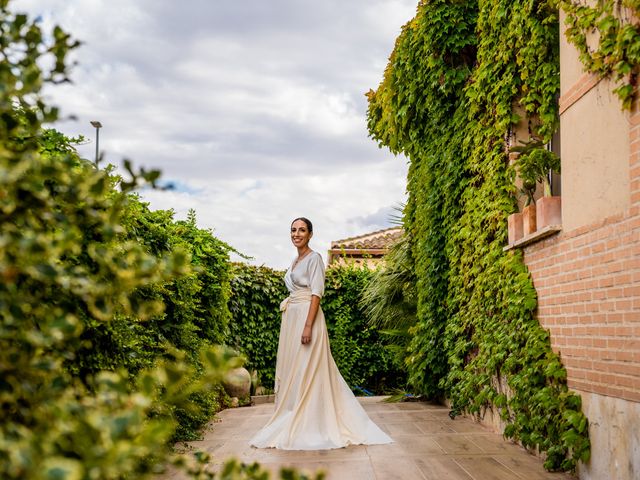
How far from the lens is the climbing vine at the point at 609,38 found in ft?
13.1

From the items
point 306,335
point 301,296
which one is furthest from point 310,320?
point 301,296

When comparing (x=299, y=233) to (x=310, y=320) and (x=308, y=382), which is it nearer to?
(x=310, y=320)

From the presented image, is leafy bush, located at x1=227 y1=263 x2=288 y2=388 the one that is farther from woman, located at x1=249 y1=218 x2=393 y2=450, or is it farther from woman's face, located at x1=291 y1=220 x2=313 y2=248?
woman's face, located at x1=291 y1=220 x2=313 y2=248

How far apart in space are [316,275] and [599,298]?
291 cm

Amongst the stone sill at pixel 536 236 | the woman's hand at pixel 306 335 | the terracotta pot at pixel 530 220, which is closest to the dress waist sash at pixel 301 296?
the woman's hand at pixel 306 335

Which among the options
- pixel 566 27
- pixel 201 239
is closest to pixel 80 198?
pixel 566 27

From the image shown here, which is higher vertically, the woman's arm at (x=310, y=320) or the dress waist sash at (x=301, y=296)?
the dress waist sash at (x=301, y=296)

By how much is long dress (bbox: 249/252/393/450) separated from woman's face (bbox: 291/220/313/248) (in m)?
0.16

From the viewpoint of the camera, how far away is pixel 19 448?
3.27 ft

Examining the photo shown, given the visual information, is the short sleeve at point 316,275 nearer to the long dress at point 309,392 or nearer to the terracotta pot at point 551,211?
the long dress at point 309,392

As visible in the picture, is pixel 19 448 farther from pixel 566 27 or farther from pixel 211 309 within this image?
pixel 211 309

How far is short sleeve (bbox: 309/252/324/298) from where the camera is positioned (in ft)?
22.2

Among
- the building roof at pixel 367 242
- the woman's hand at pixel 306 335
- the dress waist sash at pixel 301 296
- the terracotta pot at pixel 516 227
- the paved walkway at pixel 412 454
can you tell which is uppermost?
the building roof at pixel 367 242

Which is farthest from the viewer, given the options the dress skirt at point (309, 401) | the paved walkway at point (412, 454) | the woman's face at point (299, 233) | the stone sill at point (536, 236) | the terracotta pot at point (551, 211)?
the woman's face at point (299, 233)
